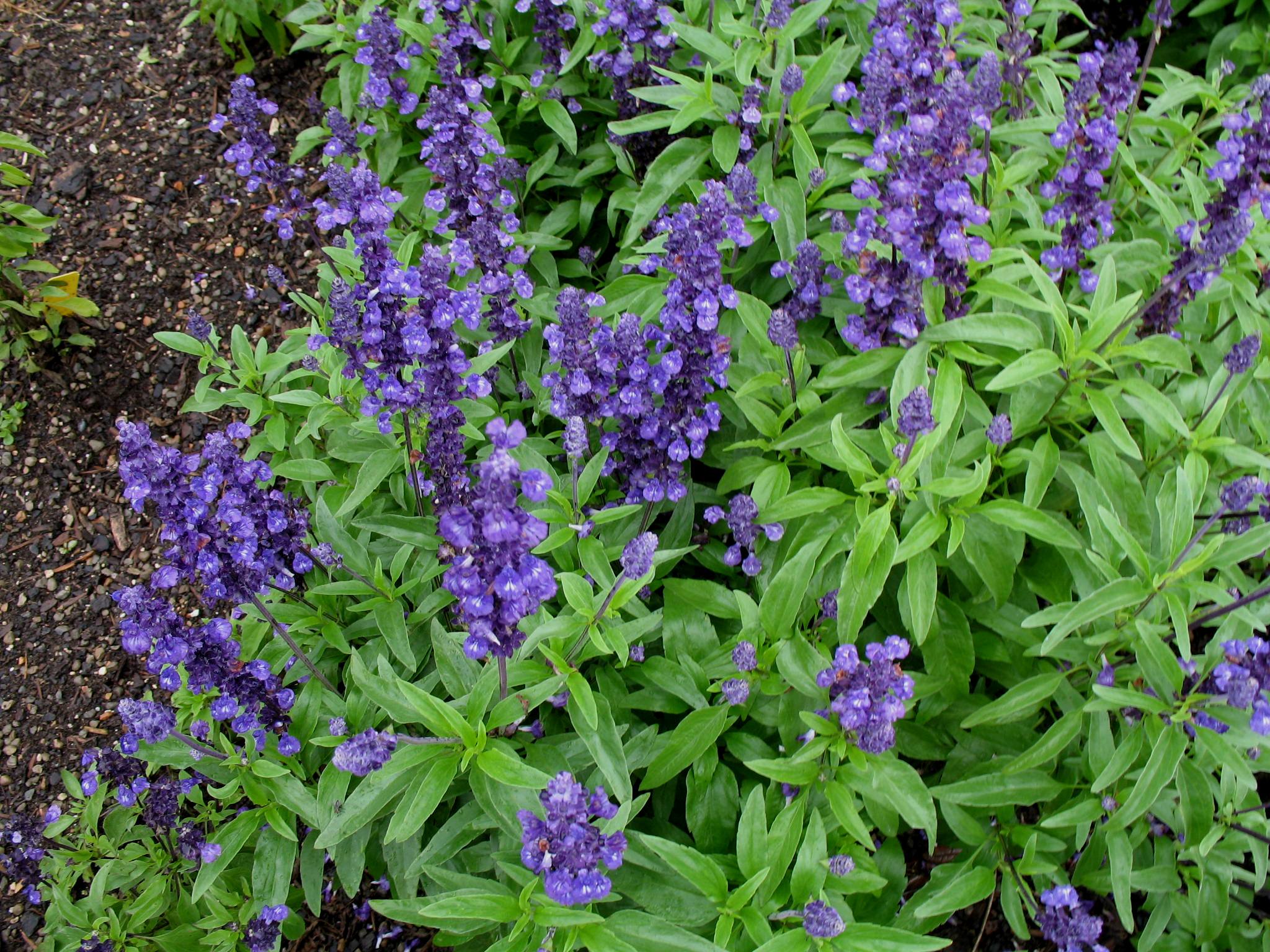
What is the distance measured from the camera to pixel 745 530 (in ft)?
12.5

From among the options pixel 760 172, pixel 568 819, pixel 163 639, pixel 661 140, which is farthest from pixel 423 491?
pixel 661 140

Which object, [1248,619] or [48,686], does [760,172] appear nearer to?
[1248,619]

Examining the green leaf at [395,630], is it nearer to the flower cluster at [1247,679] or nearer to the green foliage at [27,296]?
the flower cluster at [1247,679]

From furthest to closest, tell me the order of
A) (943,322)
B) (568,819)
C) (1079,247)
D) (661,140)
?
(661,140)
(1079,247)
(943,322)
(568,819)

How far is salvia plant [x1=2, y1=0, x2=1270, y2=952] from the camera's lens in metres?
3.27

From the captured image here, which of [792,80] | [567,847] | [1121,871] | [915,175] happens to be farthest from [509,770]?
[792,80]

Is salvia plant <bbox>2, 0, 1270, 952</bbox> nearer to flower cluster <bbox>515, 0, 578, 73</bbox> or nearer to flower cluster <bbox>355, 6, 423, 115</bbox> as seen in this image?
flower cluster <bbox>355, 6, 423, 115</bbox>

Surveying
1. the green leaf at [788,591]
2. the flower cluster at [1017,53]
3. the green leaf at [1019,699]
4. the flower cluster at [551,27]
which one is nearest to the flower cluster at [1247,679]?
the green leaf at [1019,699]

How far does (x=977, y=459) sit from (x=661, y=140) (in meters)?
2.86

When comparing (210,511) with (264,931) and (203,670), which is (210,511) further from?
(264,931)

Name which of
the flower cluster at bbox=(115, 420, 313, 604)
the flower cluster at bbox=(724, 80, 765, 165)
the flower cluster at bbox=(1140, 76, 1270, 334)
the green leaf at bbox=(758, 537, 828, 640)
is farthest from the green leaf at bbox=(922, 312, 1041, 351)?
the flower cluster at bbox=(115, 420, 313, 604)

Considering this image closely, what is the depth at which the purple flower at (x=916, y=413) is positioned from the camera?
3.06 m

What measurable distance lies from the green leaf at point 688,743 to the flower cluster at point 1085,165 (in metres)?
2.37

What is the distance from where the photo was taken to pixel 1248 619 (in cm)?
332
